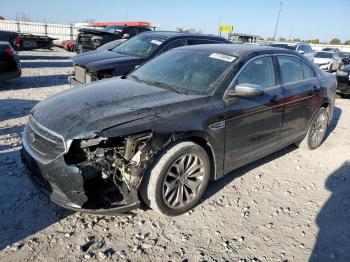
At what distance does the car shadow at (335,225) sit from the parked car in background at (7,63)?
25.8 ft

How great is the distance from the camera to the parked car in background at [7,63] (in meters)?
8.37

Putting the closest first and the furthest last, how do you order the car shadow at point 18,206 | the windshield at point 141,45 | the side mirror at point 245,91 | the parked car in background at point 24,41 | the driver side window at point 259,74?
the car shadow at point 18,206, the side mirror at point 245,91, the driver side window at point 259,74, the windshield at point 141,45, the parked car in background at point 24,41

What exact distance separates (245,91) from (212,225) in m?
1.47

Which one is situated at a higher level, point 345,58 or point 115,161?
point 115,161

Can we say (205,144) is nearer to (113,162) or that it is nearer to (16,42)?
(113,162)

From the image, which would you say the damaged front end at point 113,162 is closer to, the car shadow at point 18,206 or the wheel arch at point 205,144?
the wheel arch at point 205,144

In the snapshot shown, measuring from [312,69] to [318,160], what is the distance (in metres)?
1.46

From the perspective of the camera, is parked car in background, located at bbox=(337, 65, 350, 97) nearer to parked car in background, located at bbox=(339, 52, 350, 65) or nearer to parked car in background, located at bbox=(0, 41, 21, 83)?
parked car in background, located at bbox=(0, 41, 21, 83)

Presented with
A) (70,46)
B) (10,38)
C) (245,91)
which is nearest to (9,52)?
(10,38)

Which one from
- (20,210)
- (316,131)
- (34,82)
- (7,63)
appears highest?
(7,63)

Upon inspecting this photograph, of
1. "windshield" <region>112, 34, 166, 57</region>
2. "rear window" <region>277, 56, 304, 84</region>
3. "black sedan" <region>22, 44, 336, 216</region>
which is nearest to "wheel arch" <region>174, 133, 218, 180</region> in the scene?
"black sedan" <region>22, 44, 336, 216</region>

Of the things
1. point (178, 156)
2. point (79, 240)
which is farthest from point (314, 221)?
point (79, 240)

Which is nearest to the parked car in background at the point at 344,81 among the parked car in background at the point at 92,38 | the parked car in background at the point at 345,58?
the parked car in background at the point at 92,38

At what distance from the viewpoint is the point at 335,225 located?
11.6 ft
